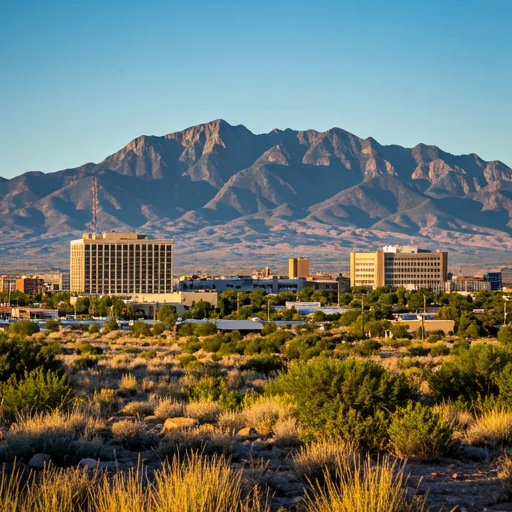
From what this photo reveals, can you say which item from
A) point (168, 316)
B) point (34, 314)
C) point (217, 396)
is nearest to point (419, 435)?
point (217, 396)

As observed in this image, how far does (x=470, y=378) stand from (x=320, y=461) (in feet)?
31.2

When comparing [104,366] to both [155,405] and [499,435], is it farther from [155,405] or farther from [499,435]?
[499,435]

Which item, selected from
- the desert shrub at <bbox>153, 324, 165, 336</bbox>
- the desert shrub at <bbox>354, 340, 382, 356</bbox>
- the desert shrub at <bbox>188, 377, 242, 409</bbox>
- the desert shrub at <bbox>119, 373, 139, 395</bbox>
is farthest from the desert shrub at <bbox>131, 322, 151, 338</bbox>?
the desert shrub at <bbox>188, 377, 242, 409</bbox>

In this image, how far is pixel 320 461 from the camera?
13.3 metres

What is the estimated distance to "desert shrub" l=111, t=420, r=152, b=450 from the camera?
1606 cm

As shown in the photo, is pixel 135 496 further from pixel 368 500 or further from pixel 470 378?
pixel 470 378

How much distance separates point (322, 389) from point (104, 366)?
21741 millimetres

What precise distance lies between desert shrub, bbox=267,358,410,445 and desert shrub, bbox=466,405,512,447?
4.53 feet

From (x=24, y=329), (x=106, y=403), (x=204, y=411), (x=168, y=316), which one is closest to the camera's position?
(x=204, y=411)

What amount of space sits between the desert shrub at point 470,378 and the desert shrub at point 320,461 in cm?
818

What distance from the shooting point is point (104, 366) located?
37.9 meters

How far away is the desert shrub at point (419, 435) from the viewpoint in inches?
595

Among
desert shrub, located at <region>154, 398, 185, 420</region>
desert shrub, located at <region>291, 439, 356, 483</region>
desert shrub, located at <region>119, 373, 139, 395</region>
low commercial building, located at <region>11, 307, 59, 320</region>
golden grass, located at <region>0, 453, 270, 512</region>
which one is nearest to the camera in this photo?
golden grass, located at <region>0, 453, 270, 512</region>

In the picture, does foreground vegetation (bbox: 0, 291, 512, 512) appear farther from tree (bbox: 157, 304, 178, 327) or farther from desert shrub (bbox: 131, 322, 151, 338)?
tree (bbox: 157, 304, 178, 327)
